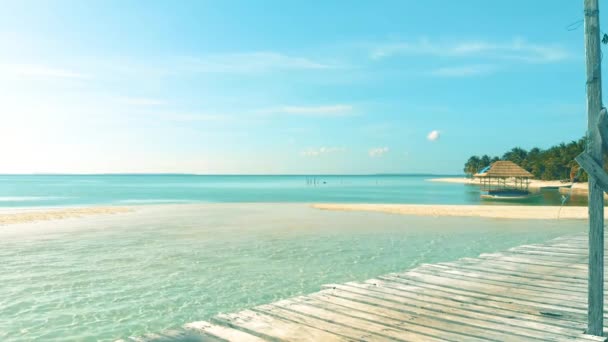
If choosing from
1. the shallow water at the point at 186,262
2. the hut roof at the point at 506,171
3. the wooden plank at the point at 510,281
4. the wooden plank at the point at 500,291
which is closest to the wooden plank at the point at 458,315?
the wooden plank at the point at 500,291

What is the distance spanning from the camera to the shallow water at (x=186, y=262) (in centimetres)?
948

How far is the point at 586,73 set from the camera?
5.17 m

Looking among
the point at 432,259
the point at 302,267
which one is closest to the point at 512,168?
the point at 432,259

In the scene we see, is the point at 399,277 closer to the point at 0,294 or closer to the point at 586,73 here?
the point at 586,73

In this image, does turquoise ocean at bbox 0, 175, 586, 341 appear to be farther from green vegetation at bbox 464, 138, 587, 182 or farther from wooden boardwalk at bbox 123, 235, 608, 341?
green vegetation at bbox 464, 138, 587, 182

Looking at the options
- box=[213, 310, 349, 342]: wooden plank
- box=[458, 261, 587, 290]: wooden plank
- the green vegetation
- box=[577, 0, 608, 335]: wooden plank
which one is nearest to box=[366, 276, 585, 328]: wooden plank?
box=[577, 0, 608, 335]: wooden plank

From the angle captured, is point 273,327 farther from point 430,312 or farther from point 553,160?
point 553,160

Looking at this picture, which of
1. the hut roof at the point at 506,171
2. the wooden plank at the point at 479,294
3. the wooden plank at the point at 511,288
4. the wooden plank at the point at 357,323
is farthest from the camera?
the hut roof at the point at 506,171

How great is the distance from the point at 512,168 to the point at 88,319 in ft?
186

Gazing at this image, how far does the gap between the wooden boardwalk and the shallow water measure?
305 centimetres

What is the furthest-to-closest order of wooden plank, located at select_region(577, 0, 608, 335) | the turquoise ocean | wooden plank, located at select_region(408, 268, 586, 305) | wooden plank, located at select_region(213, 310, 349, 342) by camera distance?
1. the turquoise ocean
2. wooden plank, located at select_region(408, 268, 586, 305)
3. wooden plank, located at select_region(213, 310, 349, 342)
4. wooden plank, located at select_region(577, 0, 608, 335)

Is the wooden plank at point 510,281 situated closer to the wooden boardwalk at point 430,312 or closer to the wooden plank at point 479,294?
the wooden boardwalk at point 430,312

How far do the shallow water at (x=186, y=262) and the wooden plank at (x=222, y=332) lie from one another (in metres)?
2.76

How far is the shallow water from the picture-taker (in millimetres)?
9480
